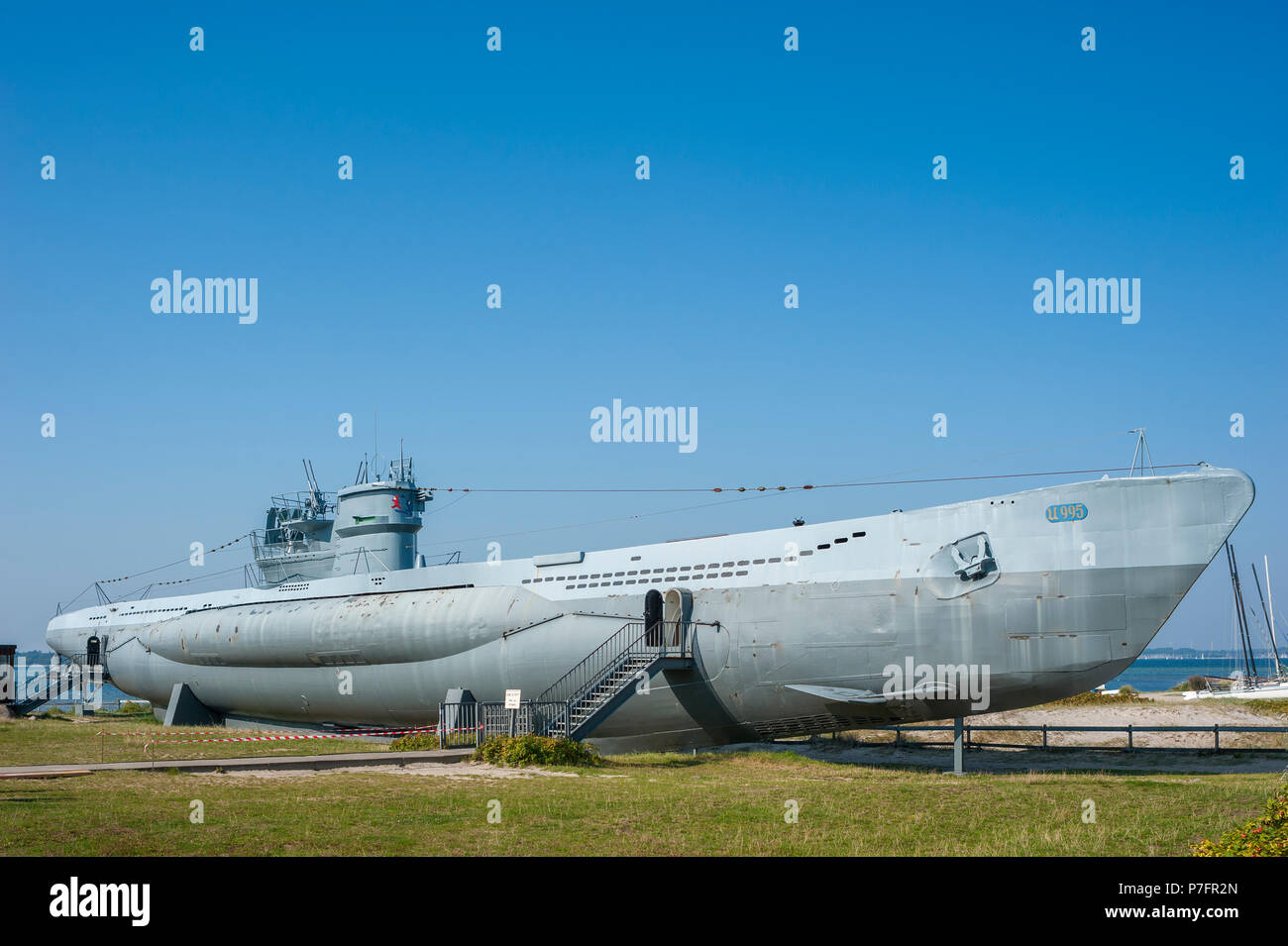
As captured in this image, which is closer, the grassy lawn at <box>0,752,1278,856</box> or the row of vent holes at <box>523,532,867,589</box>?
the grassy lawn at <box>0,752,1278,856</box>

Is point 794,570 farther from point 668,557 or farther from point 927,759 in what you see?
point 927,759

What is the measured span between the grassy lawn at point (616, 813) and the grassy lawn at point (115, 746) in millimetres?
5953

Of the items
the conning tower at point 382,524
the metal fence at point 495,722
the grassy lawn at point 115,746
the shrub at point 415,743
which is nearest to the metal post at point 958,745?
the metal fence at point 495,722

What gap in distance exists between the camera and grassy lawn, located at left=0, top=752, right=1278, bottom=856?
12.2m

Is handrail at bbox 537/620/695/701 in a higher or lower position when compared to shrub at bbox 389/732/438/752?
higher

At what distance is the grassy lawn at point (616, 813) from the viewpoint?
482 inches

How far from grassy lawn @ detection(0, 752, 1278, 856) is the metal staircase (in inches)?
147

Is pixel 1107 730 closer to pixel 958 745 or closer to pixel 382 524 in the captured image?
pixel 958 745

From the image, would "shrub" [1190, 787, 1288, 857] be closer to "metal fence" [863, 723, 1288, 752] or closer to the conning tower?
"metal fence" [863, 723, 1288, 752]

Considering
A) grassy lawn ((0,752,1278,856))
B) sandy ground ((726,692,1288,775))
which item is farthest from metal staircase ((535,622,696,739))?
sandy ground ((726,692,1288,775))

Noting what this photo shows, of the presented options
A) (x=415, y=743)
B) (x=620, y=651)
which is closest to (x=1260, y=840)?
(x=620, y=651)

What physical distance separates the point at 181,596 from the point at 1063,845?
41.3 m

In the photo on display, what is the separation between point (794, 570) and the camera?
24250 mm
